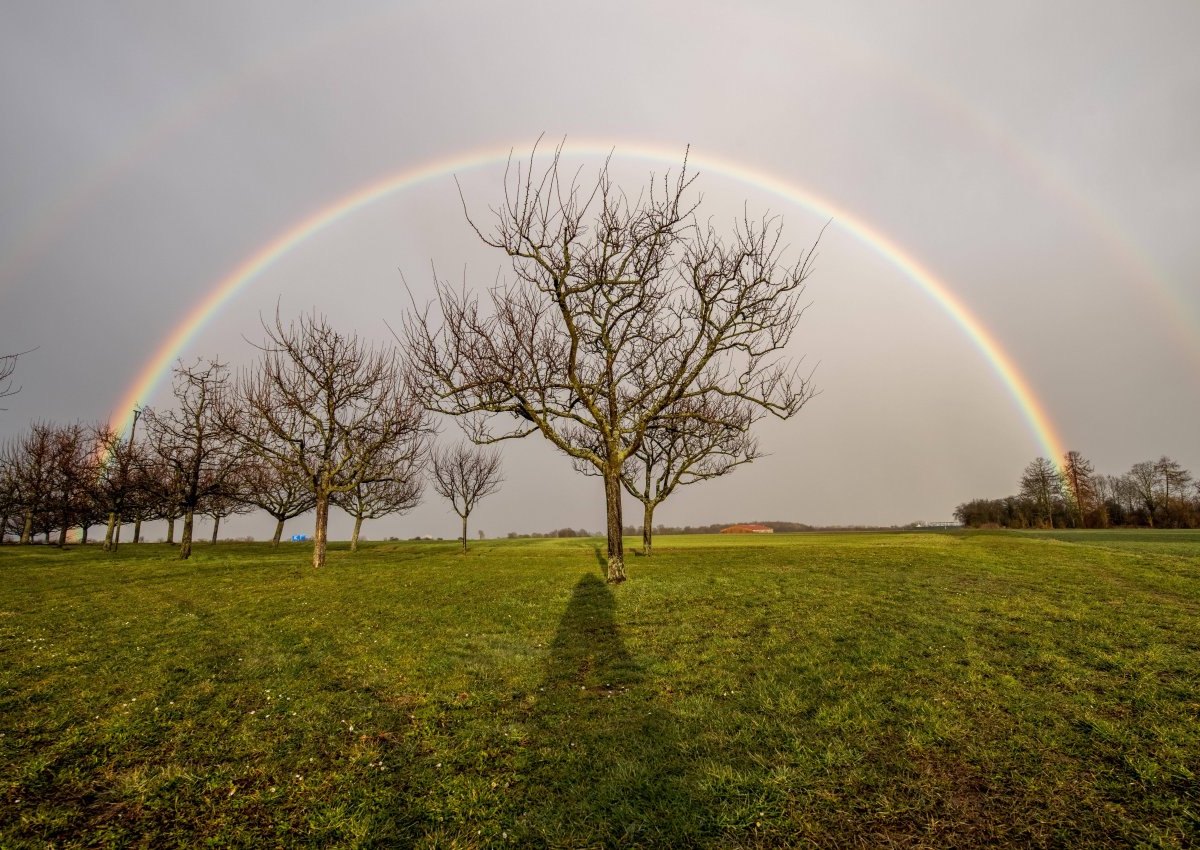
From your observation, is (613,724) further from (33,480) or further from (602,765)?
(33,480)

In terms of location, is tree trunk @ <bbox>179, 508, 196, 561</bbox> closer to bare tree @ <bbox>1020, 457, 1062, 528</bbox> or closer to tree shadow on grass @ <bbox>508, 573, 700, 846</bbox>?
tree shadow on grass @ <bbox>508, 573, 700, 846</bbox>

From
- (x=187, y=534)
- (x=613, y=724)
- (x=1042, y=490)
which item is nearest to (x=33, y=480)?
(x=187, y=534)

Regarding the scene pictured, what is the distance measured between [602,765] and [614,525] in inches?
509

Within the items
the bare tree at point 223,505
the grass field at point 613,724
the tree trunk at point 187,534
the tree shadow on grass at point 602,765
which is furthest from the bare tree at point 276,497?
the tree shadow on grass at point 602,765

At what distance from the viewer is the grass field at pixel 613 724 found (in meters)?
5.30

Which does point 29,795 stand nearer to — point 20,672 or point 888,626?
point 20,672

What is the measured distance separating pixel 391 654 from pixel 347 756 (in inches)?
171

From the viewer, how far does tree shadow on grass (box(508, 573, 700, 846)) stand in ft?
17.5

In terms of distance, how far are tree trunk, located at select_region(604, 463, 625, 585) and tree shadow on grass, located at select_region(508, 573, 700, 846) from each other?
8.49 m

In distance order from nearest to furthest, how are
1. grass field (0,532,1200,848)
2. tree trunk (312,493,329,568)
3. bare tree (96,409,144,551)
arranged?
→ 1. grass field (0,532,1200,848)
2. tree trunk (312,493,329,568)
3. bare tree (96,409,144,551)

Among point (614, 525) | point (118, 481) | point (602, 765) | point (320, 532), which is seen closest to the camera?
point (602, 765)

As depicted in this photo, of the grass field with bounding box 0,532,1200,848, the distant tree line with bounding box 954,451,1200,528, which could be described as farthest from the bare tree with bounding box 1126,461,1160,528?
the grass field with bounding box 0,532,1200,848

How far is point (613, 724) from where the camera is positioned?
764 centimetres

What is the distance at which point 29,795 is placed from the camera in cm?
558
